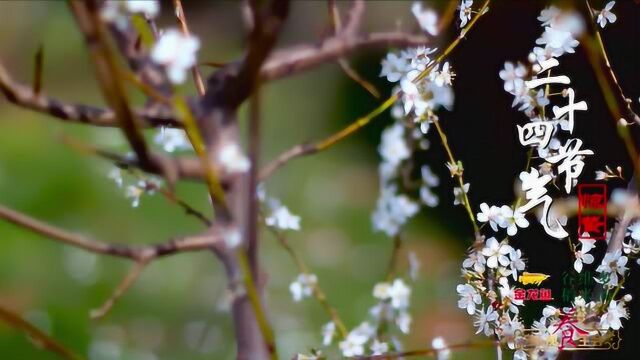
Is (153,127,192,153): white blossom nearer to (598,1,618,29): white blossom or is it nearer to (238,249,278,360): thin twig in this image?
(238,249,278,360): thin twig

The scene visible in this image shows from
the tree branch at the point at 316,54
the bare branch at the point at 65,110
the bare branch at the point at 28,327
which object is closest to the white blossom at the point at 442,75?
the tree branch at the point at 316,54

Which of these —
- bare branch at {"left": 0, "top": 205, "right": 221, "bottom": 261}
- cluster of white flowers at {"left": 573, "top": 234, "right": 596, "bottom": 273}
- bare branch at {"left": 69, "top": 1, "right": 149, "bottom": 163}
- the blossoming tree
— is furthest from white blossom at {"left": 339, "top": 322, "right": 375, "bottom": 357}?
bare branch at {"left": 69, "top": 1, "right": 149, "bottom": 163}

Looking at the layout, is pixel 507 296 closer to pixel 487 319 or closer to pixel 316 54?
pixel 487 319

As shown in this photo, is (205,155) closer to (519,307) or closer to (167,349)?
(519,307)

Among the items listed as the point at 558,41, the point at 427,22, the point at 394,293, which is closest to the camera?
the point at 427,22

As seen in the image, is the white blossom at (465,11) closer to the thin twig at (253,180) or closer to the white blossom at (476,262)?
the white blossom at (476,262)

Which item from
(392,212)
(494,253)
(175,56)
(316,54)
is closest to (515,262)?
(494,253)
